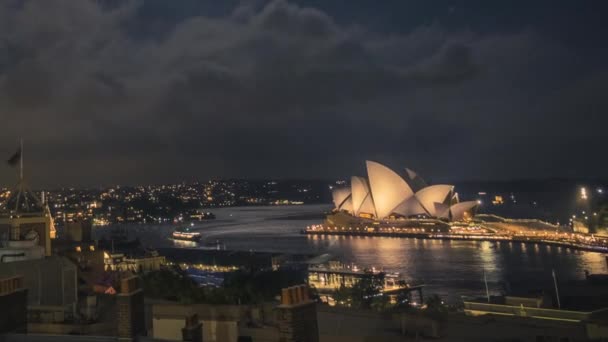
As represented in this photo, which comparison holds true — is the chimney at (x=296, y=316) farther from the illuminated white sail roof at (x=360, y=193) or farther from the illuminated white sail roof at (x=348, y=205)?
the illuminated white sail roof at (x=348, y=205)

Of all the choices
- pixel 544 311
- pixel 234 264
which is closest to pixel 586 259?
pixel 234 264

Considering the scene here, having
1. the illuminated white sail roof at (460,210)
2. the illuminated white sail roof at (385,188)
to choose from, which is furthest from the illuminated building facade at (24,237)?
the illuminated white sail roof at (460,210)

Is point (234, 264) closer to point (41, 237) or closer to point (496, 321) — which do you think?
point (41, 237)

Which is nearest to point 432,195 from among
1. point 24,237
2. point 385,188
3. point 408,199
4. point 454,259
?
point 408,199

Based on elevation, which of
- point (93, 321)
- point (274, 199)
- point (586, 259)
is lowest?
point (586, 259)

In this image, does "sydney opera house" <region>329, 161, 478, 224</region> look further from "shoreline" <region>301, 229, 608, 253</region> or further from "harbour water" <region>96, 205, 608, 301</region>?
"harbour water" <region>96, 205, 608, 301</region>
